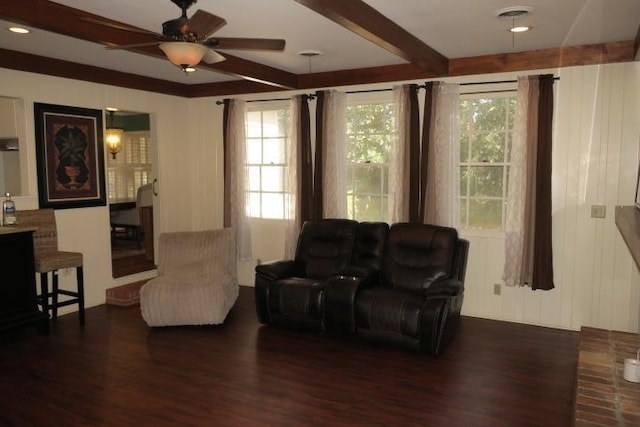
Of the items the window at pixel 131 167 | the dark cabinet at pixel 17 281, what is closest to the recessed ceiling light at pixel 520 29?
the dark cabinet at pixel 17 281

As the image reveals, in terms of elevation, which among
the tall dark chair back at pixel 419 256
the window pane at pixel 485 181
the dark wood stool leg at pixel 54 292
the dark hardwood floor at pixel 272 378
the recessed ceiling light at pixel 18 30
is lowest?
the dark hardwood floor at pixel 272 378

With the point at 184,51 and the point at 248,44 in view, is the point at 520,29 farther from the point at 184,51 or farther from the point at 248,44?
the point at 184,51

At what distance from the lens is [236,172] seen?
6105 mm

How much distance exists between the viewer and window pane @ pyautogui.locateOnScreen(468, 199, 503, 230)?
490cm

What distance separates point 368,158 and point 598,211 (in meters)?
2.26

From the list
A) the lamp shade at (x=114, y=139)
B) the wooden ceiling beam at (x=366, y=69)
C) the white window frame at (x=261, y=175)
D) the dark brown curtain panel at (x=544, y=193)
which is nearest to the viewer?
the wooden ceiling beam at (x=366, y=69)

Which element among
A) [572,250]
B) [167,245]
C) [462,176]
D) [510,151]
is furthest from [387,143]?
[167,245]

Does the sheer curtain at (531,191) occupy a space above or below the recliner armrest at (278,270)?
above

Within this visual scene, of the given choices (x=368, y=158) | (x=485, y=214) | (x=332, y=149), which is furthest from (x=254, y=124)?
(x=485, y=214)

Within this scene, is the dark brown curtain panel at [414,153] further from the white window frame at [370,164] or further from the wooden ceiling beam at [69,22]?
the wooden ceiling beam at [69,22]

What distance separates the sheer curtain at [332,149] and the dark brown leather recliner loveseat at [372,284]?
491 mm

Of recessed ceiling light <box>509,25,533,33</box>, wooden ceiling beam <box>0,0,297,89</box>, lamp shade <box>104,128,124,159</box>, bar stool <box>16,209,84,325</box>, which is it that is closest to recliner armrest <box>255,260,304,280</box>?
bar stool <box>16,209,84,325</box>

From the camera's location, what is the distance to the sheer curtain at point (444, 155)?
4.89 meters

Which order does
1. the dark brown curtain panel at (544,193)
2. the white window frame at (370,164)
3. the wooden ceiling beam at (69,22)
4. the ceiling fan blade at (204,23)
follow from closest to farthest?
1. the ceiling fan blade at (204,23)
2. the wooden ceiling beam at (69,22)
3. the dark brown curtain panel at (544,193)
4. the white window frame at (370,164)
